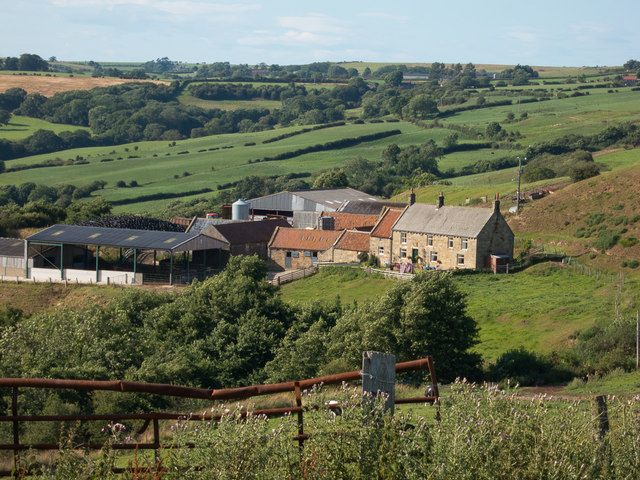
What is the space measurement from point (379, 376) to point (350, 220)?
61.4 metres

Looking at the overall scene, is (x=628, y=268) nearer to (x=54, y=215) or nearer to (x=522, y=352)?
(x=522, y=352)

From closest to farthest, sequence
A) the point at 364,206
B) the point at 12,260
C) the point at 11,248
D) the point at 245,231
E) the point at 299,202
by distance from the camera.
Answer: the point at 12,260 → the point at 11,248 → the point at 245,231 → the point at 364,206 → the point at 299,202

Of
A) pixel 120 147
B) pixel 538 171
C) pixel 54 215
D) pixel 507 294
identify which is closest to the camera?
pixel 507 294

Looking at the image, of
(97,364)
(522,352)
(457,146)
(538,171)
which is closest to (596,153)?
(538,171)

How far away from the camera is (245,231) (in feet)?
210

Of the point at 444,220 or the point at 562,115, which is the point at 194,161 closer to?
the point at 562,115

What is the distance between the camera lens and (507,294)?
152 feet

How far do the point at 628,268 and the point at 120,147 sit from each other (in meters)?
127

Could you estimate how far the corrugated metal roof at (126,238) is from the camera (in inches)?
2212

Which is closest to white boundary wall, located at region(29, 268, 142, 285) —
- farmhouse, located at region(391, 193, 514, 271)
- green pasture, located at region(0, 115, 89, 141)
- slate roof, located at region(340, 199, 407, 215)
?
farmhouse, located at region(391, 193, 514, 271)

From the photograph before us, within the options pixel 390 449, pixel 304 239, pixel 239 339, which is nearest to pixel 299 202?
pixel 304 239

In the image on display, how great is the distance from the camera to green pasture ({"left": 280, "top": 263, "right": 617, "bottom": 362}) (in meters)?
37.8

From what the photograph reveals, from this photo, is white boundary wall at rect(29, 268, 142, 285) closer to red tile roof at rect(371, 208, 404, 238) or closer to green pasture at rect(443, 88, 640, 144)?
red tile roof at rect(371, 208, 404, 238)

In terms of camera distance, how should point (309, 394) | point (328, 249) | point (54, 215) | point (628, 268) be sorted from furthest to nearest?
point (54, 215) < point (328, 249) < point (628, 268) < point (309, 394)
